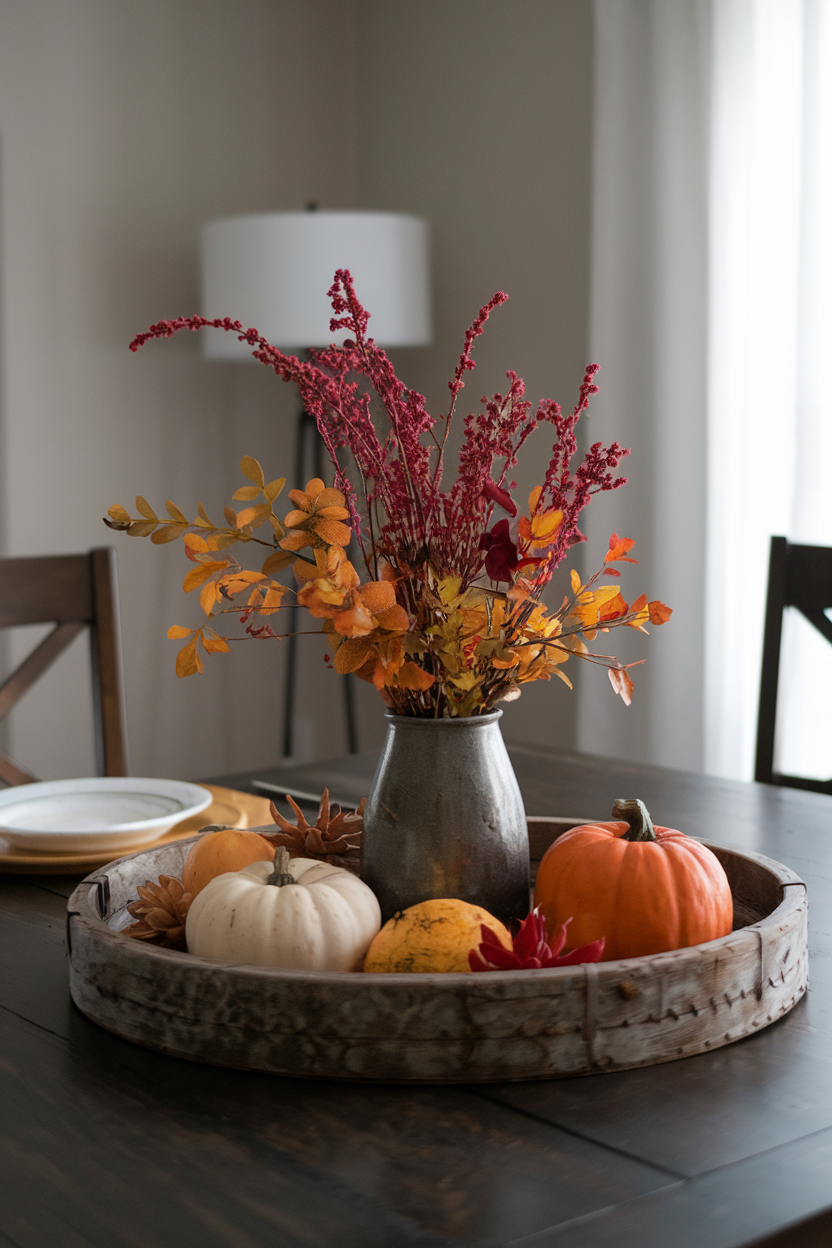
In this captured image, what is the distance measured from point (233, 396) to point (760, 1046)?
9.98ft

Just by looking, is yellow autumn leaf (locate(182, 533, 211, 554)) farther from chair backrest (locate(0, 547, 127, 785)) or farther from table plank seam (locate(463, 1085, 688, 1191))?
chair backrest (locate(0, 547, 127, 785))

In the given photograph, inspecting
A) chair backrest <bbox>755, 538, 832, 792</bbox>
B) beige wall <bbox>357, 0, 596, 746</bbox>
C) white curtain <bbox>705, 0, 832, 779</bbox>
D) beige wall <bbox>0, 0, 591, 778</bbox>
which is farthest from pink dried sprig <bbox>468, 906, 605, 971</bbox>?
beige wall <bbox>0, 0, 591, 778</bbox>

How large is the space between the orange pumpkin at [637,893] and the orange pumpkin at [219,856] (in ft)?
0.70

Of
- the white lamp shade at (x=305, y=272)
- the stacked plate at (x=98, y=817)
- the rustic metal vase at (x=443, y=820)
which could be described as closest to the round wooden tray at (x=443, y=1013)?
the rustic metal vase at (x=443, y=820)

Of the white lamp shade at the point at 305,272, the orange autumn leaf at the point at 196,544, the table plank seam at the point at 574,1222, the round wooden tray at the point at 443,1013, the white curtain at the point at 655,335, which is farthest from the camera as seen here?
the white lamp shade at the point at 305,272

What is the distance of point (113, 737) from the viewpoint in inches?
73.9

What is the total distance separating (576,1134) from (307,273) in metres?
2.49

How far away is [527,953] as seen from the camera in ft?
A: 2.45

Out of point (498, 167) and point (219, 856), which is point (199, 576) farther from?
point (498, 167)

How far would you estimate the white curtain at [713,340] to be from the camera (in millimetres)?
2488

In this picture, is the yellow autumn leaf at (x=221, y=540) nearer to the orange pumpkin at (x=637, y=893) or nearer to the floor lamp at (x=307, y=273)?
the orange pumpkin at (x=637, y=893)

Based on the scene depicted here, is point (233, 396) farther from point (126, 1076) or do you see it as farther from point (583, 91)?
point (126, 1076)

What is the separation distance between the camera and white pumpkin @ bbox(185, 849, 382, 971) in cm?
76

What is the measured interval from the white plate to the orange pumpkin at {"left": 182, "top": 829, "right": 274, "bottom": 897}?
266 millimetres
